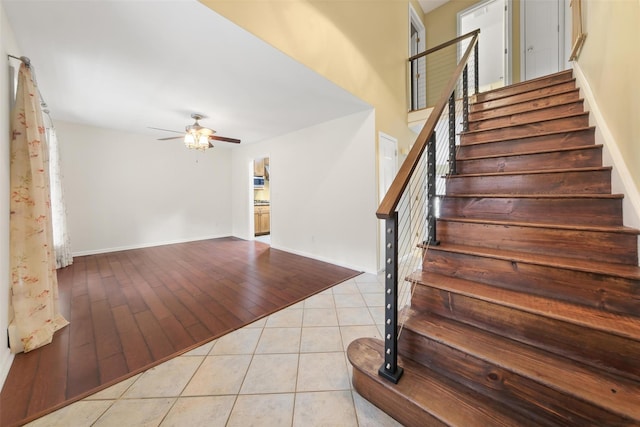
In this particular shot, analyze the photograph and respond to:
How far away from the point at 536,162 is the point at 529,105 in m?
1.16

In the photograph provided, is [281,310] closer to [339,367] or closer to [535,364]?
[339,367]

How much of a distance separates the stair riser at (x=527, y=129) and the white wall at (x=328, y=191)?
121 cm

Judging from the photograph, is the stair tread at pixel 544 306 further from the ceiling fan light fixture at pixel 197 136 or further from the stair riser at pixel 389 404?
the ceiling fan light fixture at pixel 197 136

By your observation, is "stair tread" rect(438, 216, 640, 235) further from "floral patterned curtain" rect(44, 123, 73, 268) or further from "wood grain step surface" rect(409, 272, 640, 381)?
"floral patterned curtain" rect(44, 123, 73, 268)

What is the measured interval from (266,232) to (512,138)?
5.98 meters

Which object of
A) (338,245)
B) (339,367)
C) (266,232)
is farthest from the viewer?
(266,232)

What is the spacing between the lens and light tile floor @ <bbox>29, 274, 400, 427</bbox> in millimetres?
1206

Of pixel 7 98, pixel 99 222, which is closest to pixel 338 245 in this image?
pixel 7 98

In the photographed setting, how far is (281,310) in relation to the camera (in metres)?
2.32

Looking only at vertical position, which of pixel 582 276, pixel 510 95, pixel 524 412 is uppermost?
pixel 510 95

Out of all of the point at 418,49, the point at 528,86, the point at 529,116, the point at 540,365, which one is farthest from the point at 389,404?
the point at 418,49

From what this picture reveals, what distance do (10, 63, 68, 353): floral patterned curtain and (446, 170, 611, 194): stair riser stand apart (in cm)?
335

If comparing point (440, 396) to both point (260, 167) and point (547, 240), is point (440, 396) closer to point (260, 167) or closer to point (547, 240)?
point (547, 240)

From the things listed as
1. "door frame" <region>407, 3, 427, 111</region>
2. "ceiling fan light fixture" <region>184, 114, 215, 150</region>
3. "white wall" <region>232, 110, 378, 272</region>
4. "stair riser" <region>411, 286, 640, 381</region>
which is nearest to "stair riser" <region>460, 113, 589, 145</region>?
"white wall" <region>232, 110, 378, 272</region>
